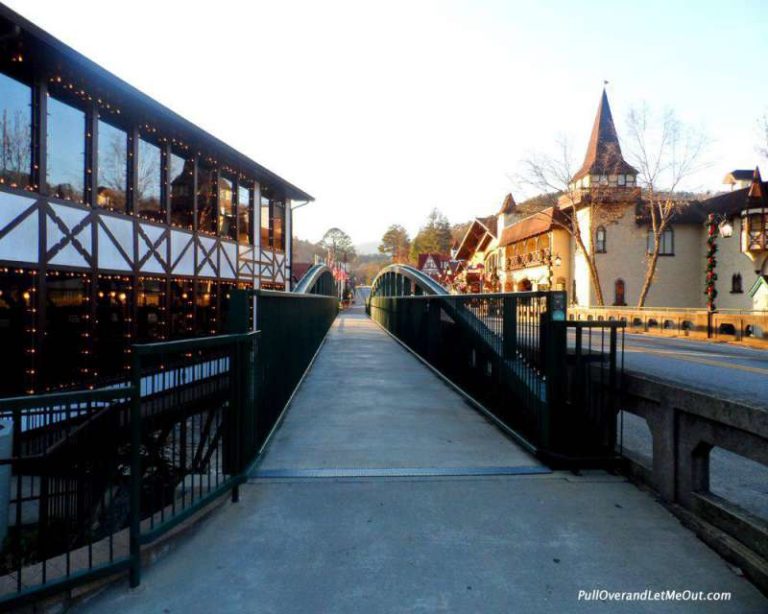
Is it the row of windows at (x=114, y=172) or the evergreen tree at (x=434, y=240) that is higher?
the evergreen tree at (x=434, y=240)

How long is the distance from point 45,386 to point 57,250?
259 cm

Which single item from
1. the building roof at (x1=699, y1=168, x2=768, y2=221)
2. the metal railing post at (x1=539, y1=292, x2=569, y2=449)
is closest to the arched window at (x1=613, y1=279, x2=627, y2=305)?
the building roof at (x1=699, y1=168, x2=768, y2=221)

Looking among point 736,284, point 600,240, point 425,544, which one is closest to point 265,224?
point 425,544

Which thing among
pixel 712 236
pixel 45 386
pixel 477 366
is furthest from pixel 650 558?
pixel 712 236

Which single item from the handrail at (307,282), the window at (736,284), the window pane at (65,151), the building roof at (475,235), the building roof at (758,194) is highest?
the building roof at (475,235)

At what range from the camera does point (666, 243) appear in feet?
117

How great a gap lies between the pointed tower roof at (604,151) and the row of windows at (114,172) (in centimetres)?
3069

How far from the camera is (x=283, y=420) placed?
6.59 metres

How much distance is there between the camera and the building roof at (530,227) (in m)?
38.0

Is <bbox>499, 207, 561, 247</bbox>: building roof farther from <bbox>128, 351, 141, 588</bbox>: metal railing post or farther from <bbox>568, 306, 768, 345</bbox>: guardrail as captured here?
<bbox>128, 351, 141, 588</bbox>: metal railing post

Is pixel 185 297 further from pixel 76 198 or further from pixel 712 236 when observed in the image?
pixel 712 236

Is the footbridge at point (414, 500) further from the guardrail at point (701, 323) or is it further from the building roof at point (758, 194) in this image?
the building roof at point (758, 194)

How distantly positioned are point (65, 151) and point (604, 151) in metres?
41.8

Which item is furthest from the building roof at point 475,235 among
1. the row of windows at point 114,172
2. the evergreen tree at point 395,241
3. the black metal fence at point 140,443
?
the evergreen tree at point 395,241
